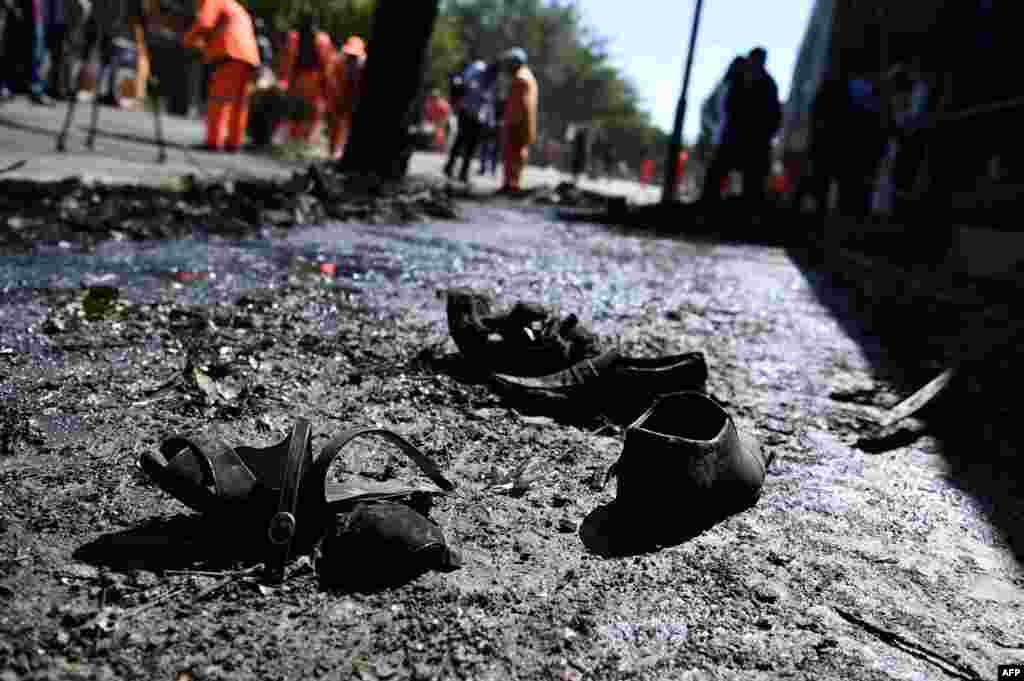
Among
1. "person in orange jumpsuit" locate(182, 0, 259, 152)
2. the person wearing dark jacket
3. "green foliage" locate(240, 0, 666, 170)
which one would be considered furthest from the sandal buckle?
"green foliage" locate(240, 0, 666, 170)

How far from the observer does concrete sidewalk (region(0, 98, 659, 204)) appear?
585 cm

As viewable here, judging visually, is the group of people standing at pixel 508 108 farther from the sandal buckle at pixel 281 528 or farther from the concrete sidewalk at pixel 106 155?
the sandal buckle at pixel 281 528

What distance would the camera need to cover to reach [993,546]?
6.01 feet

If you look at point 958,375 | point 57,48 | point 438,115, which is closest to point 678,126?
point 57,48

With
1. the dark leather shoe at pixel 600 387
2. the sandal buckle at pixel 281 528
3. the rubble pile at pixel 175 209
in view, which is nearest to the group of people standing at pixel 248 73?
the rubble pile at pixel 175 209

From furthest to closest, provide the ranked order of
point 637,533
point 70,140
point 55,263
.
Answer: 1. point 70,140
2. point 55,263
3. point 637,533

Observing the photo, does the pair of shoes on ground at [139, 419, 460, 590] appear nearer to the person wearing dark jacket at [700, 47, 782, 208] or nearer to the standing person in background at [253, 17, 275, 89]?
the person wearing dark jacket at [700, 47, 782, 208]

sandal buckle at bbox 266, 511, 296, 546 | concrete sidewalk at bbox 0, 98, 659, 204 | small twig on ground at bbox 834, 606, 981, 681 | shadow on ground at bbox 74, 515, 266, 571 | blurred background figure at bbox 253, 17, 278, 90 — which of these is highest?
blurred background figure at bbox 253, 17, 278, 90

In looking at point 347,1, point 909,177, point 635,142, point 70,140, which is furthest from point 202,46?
point 635,142

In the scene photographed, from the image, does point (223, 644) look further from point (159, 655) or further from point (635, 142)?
point (635, 142)

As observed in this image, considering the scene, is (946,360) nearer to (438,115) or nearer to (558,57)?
(438,115)

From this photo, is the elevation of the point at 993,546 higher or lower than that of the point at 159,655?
higher

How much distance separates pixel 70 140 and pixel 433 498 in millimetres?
7980

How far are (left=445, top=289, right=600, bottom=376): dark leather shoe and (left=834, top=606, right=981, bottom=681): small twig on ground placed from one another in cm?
130
